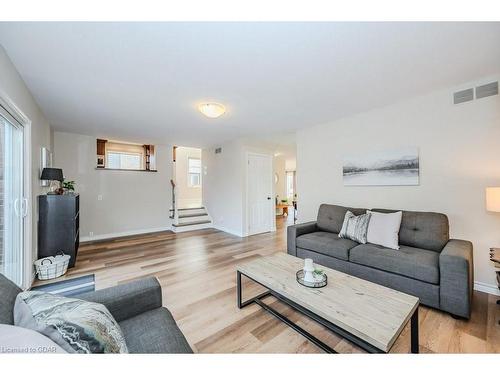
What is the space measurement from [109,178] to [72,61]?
12.0ft

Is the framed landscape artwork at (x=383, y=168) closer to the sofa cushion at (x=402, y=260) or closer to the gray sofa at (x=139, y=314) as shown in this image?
the sofa cushion at (x=402, y=260)

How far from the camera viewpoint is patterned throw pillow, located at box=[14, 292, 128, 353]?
2.15 feet

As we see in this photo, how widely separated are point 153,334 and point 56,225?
2.98 m

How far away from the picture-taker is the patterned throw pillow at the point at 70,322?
2.15ft

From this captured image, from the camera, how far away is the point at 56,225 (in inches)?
117

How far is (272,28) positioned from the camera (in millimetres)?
1458

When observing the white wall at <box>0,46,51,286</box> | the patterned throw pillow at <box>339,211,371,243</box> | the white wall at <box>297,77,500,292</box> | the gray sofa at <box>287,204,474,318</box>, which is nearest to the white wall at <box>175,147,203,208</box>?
the white wall at <box>0,46,51,286</box>

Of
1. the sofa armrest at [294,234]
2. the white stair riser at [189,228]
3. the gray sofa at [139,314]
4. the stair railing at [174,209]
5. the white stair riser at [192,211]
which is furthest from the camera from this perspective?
the white stair riser at [192,211]

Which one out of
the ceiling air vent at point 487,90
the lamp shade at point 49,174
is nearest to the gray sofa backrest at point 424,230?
the ceiling air vent at point 487,90

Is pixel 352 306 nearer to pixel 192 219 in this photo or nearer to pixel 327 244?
pixel 327 244

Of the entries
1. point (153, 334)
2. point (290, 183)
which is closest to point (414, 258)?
point (153, 334)

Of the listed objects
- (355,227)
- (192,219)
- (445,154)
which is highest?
(445,154)

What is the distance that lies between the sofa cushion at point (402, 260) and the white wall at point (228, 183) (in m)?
2.93
